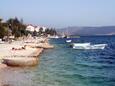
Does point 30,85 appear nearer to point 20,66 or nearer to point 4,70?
point 4,70

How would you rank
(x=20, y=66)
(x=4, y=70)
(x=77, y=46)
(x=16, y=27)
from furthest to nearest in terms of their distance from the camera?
(x=16, y=27) < (x=77, y=46) < (x=20, y=66) < (x=4, y=70)

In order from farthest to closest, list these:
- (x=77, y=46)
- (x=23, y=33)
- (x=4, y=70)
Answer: (x=23, y=33) → (x=77, y=46) → (x=4, y=70)

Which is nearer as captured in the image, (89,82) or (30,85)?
(30,85)

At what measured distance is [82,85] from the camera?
2545cm

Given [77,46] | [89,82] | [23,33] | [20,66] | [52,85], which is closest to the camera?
[52,85]

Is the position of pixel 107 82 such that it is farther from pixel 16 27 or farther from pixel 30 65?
pixel 16 27

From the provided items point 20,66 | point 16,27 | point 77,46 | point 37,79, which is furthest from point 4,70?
point 16,27

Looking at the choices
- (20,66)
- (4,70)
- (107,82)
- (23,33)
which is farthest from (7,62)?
(23,33)

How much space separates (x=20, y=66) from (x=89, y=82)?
11.8 metres

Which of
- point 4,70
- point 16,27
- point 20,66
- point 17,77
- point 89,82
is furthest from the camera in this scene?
point 16,27

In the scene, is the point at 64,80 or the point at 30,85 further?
the point at 64,80

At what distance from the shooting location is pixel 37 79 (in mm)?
27984

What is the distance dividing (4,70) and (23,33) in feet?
440

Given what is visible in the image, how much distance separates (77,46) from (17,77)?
69290 millimetres
